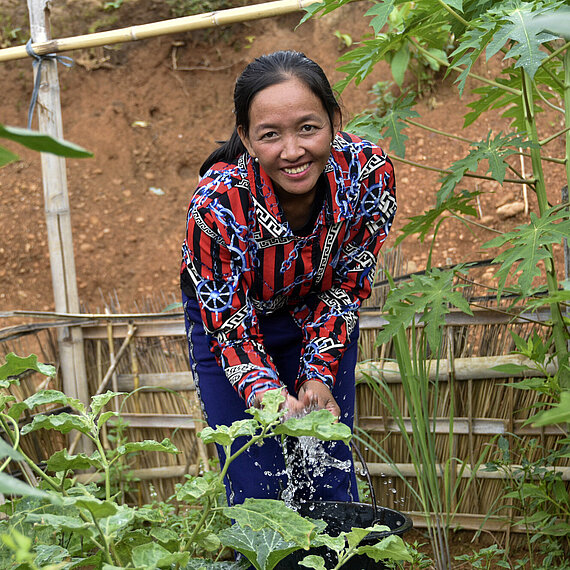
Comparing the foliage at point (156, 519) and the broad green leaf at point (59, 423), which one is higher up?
the broad green leaf at point (59, 423)

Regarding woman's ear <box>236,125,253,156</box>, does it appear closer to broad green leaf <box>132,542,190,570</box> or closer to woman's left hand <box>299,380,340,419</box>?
woman's left hand <box>299,380,340,419</box>

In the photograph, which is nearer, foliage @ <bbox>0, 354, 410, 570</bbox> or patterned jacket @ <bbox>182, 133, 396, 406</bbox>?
foliage @ <bbox>0, 354, 410, 570</bbox>

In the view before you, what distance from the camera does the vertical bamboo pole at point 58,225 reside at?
3.34 meters

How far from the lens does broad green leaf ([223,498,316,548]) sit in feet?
3.43

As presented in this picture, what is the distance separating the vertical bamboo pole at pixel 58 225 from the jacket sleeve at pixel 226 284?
5.05ft

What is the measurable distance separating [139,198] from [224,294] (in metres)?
4.73

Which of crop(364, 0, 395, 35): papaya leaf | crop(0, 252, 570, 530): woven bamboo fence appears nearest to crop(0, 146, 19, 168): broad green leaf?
crop(364, 0, 395, 35): papaya leaf

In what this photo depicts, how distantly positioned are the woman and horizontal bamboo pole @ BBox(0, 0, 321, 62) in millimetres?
1011

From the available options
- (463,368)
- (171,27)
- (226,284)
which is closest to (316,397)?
(226,284)

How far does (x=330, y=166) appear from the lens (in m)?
2.01

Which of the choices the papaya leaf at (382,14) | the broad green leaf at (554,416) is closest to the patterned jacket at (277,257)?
the papaya leaf at (382,14)

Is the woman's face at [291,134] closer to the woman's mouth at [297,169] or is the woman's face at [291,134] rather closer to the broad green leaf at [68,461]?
the woman's mouth at [297,169]

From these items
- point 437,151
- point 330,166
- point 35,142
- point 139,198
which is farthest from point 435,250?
point 35,142

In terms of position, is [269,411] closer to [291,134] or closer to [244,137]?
[291,134]
